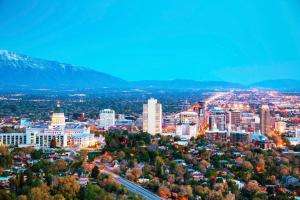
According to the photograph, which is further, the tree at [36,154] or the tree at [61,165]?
the tree at [36,154]

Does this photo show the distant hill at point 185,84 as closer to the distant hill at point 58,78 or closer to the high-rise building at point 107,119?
the distant hill at point 58,78

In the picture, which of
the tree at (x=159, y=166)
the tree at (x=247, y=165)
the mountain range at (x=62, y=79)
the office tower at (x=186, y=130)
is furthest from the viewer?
the mountain range at (x=62, y=79)

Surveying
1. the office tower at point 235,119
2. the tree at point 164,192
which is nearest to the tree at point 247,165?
the tree at point 164,192

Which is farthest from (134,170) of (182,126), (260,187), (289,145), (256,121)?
(256,121)

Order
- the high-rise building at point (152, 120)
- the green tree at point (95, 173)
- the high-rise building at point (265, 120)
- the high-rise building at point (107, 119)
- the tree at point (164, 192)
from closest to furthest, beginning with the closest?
the tree at point (164, 192), the green tree at point (95, 173), the high-rise building at point (152, 120), the high-rise building at point (265, 120), the high-rise building at point (107, 119)

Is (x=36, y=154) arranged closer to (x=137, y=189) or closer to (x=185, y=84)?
(x=137, y=189)

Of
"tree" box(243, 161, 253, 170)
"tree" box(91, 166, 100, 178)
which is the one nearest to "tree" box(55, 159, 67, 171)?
"tree" box(91, 166, 100, 178)

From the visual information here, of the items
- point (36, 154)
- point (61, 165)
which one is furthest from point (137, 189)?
point (36, 154)
